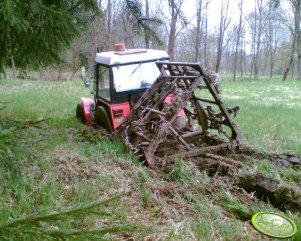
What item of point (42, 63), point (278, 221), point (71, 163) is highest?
point (42, 63)

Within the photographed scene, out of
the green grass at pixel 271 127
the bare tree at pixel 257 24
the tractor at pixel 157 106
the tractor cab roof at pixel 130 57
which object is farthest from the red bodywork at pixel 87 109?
the bare tree at pixel 257 24

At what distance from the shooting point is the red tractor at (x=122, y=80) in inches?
277

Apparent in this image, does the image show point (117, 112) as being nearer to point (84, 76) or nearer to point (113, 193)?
point (84, 76)

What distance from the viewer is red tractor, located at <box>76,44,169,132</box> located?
277 inches

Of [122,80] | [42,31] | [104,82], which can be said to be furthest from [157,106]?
[42,31]

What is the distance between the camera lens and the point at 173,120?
543cm

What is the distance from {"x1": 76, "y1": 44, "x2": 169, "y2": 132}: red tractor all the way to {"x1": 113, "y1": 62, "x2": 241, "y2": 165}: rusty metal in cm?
89

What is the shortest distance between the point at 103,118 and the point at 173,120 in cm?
235

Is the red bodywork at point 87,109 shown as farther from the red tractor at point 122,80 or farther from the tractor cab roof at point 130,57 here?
the tractor cab roof at point 130,57

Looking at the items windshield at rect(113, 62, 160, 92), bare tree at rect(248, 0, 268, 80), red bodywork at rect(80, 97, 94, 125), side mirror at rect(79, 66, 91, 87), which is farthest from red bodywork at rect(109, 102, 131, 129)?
bare tree at rect(248, 0, 268, 80)

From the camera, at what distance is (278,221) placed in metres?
3.44

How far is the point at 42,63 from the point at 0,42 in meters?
1.14

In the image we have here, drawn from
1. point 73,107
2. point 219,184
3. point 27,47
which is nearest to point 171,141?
point 219,184

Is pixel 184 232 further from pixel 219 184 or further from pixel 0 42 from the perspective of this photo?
pixel 0 42
